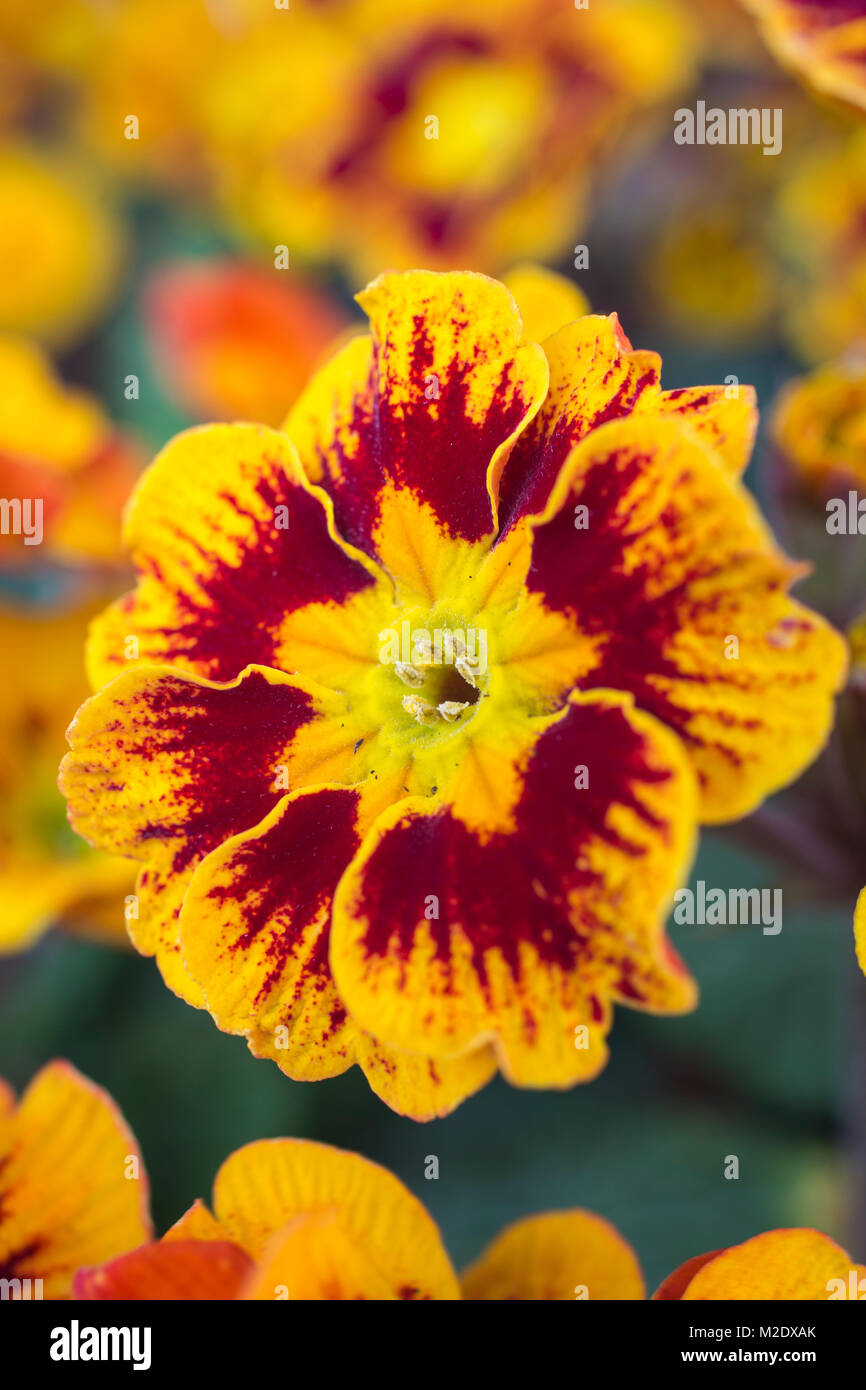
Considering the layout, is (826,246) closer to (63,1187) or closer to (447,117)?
(447,117)

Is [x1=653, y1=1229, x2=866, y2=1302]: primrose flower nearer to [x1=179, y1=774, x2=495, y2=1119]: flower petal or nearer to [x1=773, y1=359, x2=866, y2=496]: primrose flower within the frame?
[x1=179, y1=774, x2=495, y2=1119]: flower petal

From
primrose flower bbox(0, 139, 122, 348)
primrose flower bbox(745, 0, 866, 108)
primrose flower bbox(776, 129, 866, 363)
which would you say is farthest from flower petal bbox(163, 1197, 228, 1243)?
primrose flower bbox(0, 139, 122, 348)

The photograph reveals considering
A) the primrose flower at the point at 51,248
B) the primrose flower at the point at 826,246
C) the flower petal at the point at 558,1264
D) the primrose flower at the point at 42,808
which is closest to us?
the flower petal at the point at 558,1264

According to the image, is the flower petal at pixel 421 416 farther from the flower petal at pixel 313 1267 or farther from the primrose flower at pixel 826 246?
the primrose flower at pixel 826 246

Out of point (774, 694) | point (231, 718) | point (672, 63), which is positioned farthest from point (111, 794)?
point (672, 63)

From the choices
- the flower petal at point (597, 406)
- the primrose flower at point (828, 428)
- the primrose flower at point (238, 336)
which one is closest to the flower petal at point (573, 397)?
the flower petal at point (597, 406)

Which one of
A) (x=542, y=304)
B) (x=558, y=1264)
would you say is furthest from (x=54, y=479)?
(x=558, y=1264)
